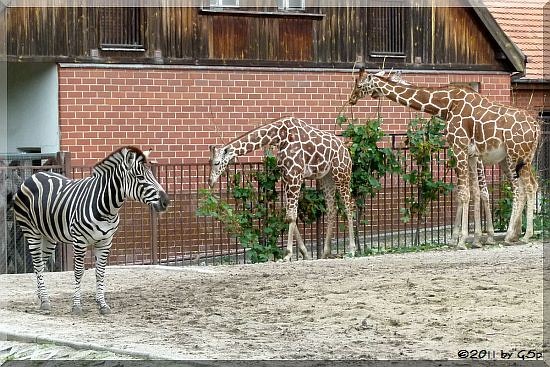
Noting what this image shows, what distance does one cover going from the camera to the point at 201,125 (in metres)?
21.7

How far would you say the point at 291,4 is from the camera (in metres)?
22.7

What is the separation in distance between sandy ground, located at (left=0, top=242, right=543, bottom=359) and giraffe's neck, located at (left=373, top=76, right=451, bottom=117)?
3.27m

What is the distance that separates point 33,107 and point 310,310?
11333mm

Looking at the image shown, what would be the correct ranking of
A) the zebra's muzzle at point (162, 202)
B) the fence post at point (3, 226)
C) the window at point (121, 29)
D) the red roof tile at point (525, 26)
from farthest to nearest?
1. the red roof tile at point (525, 26)
2. the window at point (121, 29)
3. the fence post at point (3, 226)
4. the zebra's muzzle at point (162, 202)

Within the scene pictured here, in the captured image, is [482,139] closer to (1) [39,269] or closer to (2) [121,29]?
(2) [121,29]

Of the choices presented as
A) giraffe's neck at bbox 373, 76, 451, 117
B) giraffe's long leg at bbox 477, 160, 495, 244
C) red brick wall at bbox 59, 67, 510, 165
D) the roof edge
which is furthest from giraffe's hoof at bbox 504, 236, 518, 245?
the roof edge

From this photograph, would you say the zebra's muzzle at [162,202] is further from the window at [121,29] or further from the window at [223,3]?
the window at [223,3]

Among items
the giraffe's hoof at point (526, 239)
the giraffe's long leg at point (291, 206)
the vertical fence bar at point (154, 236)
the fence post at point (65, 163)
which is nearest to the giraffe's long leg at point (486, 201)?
the giraffe's hoof at point (526, 239)

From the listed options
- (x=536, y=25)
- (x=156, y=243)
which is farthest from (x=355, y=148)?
(x=536, y=25)

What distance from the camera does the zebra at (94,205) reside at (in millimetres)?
11961

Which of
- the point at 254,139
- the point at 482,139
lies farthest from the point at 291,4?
the point at 482,139

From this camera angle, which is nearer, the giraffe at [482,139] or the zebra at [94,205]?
the zebra at [94,205]

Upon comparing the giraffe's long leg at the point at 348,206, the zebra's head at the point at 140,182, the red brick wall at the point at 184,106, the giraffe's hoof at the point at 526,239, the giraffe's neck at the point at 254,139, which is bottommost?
the giraffe's hoof at the point at 526,239

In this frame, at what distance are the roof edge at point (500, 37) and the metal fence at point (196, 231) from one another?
423 centimetres
